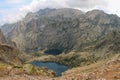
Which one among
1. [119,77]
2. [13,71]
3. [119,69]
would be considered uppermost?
[13,71]

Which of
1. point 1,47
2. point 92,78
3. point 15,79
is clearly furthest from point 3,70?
point 1,47

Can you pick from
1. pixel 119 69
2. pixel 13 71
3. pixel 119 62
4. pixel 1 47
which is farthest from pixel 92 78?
pixel 1 47

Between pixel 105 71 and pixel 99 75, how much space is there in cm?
222

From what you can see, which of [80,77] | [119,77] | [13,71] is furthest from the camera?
[13,71]

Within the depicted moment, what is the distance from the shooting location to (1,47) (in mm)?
183875

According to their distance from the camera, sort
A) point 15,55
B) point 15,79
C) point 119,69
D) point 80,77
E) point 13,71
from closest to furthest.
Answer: point 80,77 → point 119,69 → point 15,79 → point 13,71 → point 15,55

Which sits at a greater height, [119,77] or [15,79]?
[15,79]

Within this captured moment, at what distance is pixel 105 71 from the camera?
46906mm

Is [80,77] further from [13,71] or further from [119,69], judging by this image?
[13,71]

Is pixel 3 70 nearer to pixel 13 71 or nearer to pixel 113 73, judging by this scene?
pixel 13 71

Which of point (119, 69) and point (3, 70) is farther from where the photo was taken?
point (3, 70)

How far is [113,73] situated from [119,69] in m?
3.08

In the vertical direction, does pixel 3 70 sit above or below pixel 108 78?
above

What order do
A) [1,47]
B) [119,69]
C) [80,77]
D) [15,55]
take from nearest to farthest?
1. [80,77]
2. [119,69]
3. [1,47]
4. [15,55]
